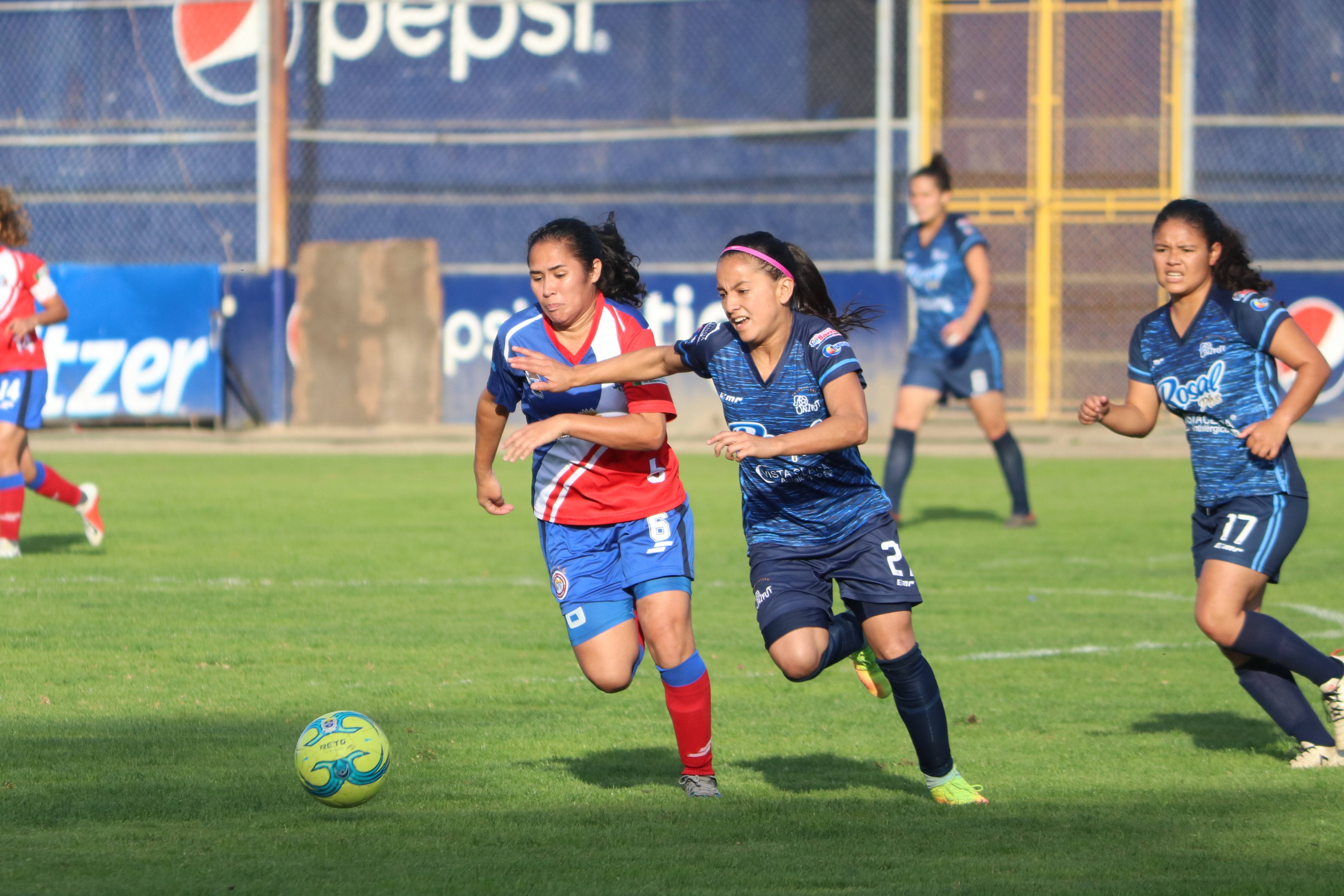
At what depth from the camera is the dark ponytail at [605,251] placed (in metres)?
5.18

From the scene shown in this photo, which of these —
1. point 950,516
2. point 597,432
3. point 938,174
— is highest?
point 938,174

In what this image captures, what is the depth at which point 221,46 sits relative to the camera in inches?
893

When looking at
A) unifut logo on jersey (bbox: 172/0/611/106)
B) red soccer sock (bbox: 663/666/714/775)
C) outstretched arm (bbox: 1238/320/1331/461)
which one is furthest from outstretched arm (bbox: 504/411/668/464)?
unifut logo on jersey (bbox: 172/0/611/106)

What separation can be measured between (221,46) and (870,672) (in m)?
19.5

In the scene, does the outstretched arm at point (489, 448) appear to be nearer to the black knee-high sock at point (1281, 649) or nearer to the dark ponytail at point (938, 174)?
the black knee-high sock at point (1281, 649)

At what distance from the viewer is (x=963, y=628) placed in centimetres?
816

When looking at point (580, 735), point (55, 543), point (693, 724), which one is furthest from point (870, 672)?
point (55, 543)

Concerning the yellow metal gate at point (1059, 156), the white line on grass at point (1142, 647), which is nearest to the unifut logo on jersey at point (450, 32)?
the yellow metal gate at point (1059, 156)

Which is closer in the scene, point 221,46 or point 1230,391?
point 1230,391

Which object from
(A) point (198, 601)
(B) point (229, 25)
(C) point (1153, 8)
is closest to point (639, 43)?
(B) point (229, 25)

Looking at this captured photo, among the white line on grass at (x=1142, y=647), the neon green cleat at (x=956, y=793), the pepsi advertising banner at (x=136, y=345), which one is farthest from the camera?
the pepsi advertising banner at (x=136, y=345)

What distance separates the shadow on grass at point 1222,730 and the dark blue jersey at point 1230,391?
890mm

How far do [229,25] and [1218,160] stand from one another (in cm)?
1306

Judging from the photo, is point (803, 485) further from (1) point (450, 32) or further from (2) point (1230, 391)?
(1) point (450, 32)
